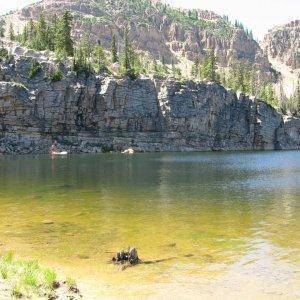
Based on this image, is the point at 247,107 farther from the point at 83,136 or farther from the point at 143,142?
the point at 83,136

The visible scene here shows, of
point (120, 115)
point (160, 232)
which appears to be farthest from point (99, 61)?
point (160, 232)

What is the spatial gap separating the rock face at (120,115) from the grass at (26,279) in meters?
131

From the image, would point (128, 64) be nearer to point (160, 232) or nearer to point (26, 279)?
point (160, 232)

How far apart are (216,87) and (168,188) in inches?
5553

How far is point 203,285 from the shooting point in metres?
18.5

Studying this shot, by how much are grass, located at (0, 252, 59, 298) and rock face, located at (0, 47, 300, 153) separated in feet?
428

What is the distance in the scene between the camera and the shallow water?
64.6 feet

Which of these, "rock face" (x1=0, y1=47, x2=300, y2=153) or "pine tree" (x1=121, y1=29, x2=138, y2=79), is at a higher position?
"pine tree" (x1=121, y1=29, x2=138, y2=79)

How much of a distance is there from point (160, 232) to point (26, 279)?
1362 centimetres

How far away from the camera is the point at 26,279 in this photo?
16.5 metres

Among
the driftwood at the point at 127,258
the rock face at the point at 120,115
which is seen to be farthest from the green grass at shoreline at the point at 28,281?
the rock face at the point at 120,115

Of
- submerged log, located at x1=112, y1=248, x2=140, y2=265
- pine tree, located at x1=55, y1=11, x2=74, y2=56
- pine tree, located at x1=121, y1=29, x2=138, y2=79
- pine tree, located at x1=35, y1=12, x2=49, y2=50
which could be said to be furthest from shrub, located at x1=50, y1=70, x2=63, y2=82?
submerged log, located at x1=112, y1=248, x2=140, y2=265

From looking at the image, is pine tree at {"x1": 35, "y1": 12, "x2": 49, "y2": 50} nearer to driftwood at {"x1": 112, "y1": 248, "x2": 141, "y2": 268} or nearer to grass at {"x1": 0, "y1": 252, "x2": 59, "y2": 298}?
driftwood at {"x1": 112, "y1": 248, "x2": 141, "y2": 268}

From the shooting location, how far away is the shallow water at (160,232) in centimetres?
1970
